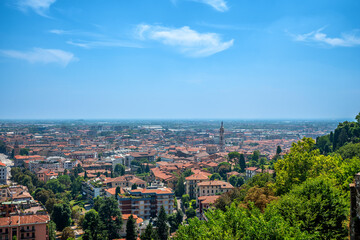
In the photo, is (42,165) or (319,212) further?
(42,165)

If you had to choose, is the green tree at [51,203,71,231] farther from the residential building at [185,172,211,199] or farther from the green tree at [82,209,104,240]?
the residential building at [185,172,211,199]

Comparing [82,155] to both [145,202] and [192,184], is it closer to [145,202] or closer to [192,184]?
[192,184]

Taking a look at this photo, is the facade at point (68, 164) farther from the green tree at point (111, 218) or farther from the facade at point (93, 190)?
the green tree at point (111, 218)

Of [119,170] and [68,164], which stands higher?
[119,170]

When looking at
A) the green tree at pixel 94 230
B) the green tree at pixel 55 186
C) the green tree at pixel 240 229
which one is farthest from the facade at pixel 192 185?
the green tree at pixel 240 229

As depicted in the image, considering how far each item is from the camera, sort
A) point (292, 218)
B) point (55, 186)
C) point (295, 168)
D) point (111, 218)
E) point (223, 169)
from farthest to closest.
→ point (223, 169) < point (55, 186) < point (111, 218) < point (295, 168) < point (292, 218)

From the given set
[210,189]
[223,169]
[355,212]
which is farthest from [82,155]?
[355,212]

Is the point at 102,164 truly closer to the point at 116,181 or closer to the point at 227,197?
the point at 116,181

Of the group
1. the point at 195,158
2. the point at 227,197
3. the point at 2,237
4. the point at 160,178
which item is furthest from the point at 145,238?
the point at 195,158
